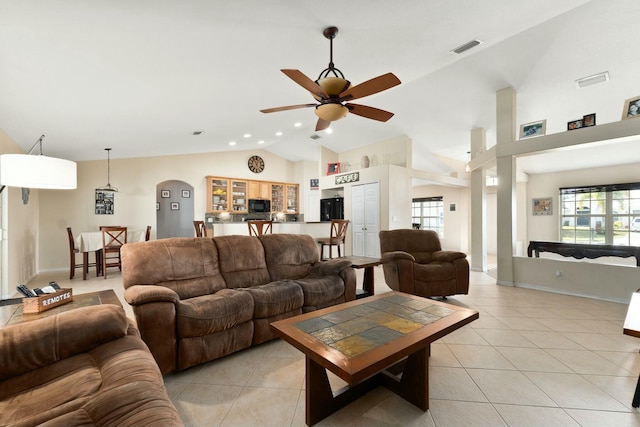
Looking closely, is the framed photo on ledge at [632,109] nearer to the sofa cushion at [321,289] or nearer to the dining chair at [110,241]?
the sofa cushion at [321,289]

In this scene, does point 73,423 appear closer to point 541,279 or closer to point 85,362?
point 85,362

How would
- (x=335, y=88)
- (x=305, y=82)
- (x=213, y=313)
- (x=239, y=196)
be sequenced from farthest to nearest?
1. (x=239, y=196)
2. (x=335, y=88)
3. (x=305, y=82)
4. (x=213, y=313)

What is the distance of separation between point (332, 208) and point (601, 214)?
645 cm

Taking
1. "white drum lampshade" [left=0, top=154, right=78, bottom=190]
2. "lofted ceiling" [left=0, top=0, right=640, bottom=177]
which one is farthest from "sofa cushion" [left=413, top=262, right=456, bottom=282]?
"white drum lampshade" [left=0, top=154, right=78, bottom=190]

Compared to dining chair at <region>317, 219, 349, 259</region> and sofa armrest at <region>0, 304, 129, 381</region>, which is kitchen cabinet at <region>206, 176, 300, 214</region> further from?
sofa armrest at <region>0, 304, 129, 381</region>

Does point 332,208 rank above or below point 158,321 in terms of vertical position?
above

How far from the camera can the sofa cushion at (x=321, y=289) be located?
2.80 m

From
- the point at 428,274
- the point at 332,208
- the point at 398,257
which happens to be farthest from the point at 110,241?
the point at 428,274

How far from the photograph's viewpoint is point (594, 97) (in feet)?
14.0

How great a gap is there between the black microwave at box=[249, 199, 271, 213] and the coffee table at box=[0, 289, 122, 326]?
6154mm

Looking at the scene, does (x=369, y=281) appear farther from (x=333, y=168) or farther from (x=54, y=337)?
(x=333, y=168)

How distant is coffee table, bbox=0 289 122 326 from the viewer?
156 centimetres

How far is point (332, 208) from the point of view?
307 inches

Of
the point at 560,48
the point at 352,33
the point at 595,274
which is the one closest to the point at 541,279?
the point at 595,274
